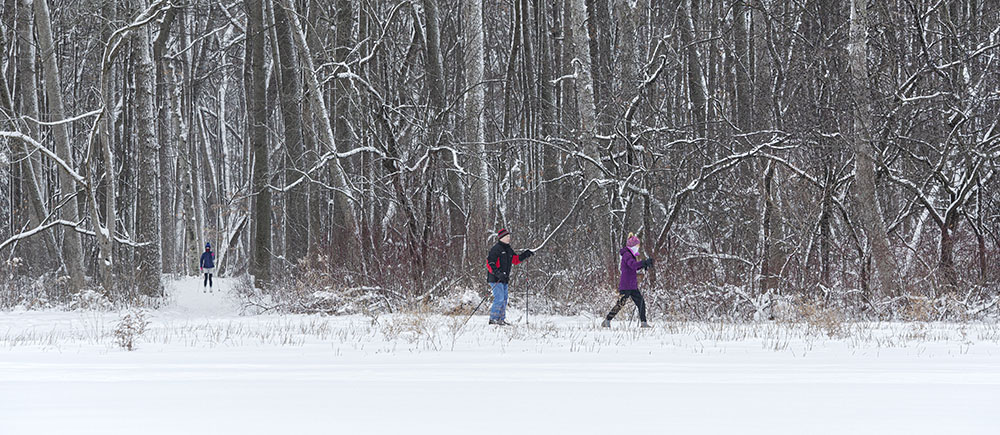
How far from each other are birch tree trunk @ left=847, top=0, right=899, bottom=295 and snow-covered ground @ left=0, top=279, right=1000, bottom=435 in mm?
2670

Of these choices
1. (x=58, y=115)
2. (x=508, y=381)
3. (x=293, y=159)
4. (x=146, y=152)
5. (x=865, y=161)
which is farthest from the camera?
(x=293, y=159)

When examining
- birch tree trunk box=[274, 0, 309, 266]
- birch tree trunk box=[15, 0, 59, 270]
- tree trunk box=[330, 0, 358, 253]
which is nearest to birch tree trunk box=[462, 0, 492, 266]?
tree trunk box=[330, 0, 358, 253]

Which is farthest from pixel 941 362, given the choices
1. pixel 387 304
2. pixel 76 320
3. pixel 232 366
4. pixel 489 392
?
pixel 76 320

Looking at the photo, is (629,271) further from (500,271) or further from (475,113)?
(475,113)

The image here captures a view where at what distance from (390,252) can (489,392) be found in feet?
36.7

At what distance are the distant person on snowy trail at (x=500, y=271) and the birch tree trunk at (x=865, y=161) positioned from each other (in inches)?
227

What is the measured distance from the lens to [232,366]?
870cm

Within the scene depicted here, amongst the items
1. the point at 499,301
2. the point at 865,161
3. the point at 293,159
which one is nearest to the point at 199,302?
the point at 293,159

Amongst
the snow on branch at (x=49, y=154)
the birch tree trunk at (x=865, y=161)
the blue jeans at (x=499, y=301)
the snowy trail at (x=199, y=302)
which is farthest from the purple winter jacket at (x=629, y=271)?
the snow on branch at (x=49, y=154)

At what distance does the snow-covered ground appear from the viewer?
5.63m

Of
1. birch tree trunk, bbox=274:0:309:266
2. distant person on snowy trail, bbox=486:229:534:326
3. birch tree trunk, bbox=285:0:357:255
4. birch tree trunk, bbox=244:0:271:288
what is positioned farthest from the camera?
birch tree trunk, bbox=244:0:271:288

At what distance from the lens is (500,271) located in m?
13.7

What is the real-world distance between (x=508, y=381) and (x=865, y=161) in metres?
10.2

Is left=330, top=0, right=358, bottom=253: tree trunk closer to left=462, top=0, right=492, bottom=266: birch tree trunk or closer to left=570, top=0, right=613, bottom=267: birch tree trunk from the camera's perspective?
left=462, top=0, right=492, bottom=266: birch tree trunk
